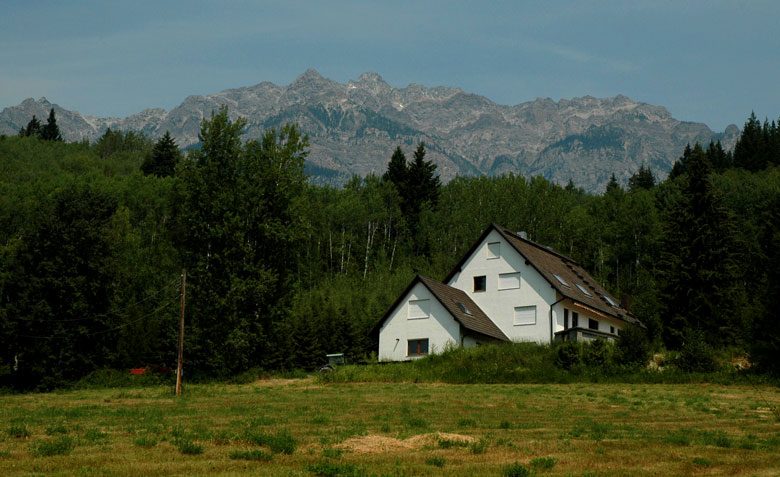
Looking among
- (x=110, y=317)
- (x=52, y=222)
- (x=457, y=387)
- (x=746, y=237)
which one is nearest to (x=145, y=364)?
(x=110, y=317)

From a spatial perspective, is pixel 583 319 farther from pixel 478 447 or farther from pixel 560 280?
pixel 478 447

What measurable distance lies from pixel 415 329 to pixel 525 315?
27.7 feet

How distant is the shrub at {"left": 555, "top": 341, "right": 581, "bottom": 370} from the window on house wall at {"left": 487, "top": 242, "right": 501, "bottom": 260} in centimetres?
1453

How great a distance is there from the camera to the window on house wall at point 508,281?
5409 cm

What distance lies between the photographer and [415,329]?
2002 inches

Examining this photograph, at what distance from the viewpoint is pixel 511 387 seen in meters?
35.8

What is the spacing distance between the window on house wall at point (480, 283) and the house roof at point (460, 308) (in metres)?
1.40

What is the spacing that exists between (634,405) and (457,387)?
33.6 feet

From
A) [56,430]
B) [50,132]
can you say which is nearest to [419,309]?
[56,430]

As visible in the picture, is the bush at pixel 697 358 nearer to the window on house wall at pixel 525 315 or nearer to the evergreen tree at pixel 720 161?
the window on house wall at pixel 525 315

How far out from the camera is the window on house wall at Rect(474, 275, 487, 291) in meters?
55.5

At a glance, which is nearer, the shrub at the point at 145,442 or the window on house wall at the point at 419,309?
the shrub at the point at 145,442

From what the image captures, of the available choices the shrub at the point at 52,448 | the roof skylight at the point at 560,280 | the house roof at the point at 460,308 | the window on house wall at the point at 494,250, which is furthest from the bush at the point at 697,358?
the shrub at the point at 52,448

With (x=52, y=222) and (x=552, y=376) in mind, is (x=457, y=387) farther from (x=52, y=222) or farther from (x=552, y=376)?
(x=52, y=222)
